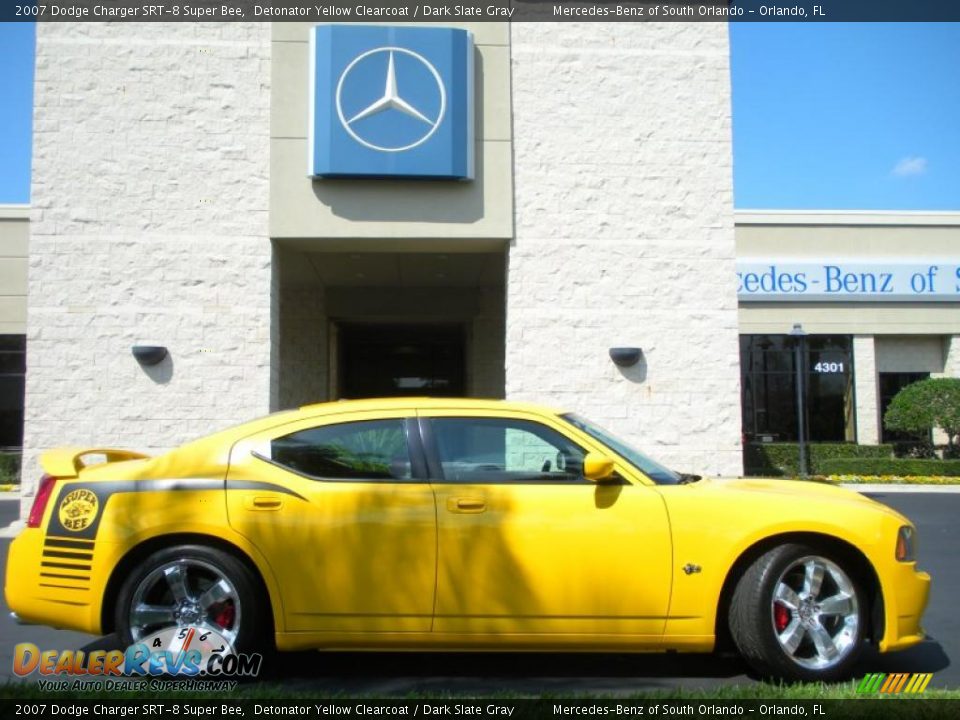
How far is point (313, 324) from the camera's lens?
16875mm

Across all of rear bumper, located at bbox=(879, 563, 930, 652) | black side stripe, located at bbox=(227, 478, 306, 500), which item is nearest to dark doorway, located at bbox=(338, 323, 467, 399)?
black side stripe, located at bbox=(227, 478, 306, 500)

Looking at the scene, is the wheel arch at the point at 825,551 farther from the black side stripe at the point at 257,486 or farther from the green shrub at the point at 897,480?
the green shrub at the point at 897,480

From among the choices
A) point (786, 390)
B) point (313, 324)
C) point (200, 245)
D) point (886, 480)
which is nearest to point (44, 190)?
point (200, 245)

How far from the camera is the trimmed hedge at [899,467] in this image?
2014 centimetres

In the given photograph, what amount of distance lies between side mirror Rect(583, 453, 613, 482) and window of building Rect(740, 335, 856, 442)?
21013mm

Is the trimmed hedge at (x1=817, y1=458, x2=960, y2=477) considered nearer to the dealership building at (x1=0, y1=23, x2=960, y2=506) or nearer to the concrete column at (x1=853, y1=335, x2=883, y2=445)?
the concrete column at (x1=853, y1=335, x2=883, y2=445)

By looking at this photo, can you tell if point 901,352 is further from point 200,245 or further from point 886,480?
point 200,245

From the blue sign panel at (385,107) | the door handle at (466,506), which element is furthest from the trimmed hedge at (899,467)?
the door handle at (466,506)

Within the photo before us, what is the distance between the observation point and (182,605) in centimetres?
468

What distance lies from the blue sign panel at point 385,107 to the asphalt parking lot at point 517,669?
674cm

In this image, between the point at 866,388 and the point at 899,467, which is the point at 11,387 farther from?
the point at 866,388

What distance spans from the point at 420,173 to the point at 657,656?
23.6ft

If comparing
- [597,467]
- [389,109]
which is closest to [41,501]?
[597,467]

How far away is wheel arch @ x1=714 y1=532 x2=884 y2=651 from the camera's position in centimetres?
471
